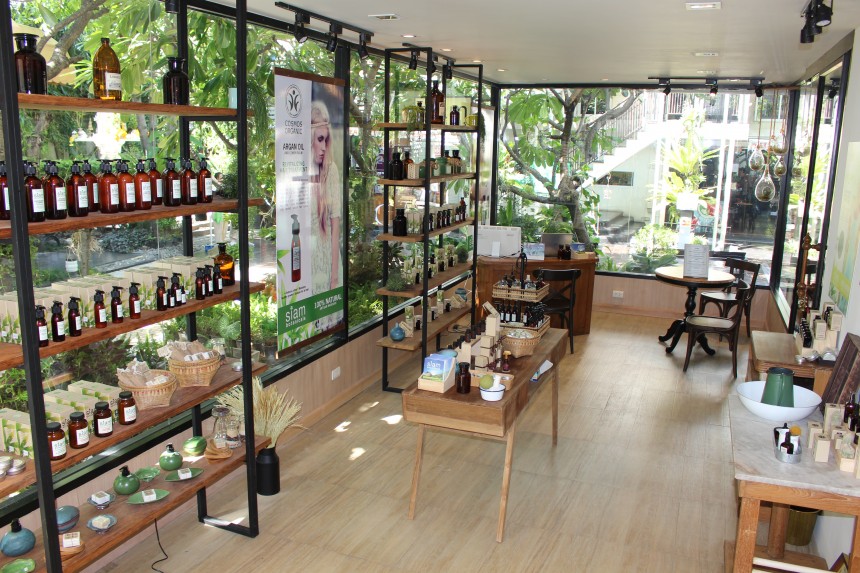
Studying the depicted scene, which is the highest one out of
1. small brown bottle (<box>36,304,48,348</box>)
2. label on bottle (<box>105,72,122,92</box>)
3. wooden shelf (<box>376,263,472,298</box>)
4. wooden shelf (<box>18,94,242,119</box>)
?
label on bottle (<box>105,72,122,92</box>)

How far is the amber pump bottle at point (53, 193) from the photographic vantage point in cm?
285

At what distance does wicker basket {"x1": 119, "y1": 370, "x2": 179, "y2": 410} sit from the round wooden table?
576 centimetres

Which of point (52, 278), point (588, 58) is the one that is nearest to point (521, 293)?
point (588, 58)

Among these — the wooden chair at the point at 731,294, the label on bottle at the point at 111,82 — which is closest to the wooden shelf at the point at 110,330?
the label on bottle at the point at 111,82

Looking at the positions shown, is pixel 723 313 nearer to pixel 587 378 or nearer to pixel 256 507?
pixel 587 378

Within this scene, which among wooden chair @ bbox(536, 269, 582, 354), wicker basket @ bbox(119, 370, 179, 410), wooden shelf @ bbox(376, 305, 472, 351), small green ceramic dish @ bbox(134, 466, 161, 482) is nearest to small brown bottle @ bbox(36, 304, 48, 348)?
wicker basket @ bbox(119, 370, 179, 410)

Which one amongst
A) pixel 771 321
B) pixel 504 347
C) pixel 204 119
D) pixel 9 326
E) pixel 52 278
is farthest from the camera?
pixel 771 321

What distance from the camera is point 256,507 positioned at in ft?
13.9

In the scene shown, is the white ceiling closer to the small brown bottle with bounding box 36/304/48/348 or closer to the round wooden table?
the round wooden table

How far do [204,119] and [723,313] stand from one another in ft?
20.1

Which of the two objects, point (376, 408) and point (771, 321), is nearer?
point (376, 408)

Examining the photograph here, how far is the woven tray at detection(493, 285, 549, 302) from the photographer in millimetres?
6023

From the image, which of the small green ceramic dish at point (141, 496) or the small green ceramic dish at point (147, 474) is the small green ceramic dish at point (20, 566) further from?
the small green ceramic dish at point (147, 474)

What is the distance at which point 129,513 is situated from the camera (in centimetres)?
345
